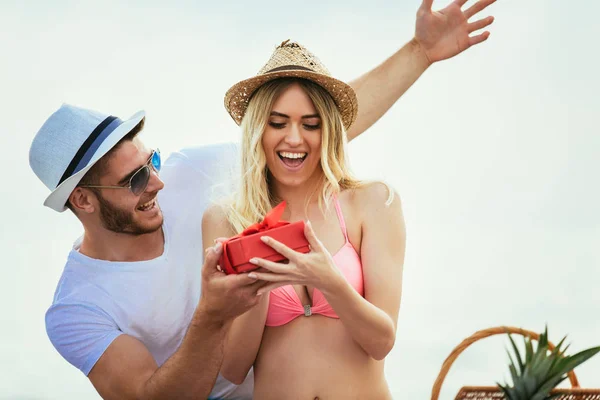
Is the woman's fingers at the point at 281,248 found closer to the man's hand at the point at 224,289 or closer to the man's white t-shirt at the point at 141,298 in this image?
the man's hand at the point at 224,289

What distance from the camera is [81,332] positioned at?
222 inches

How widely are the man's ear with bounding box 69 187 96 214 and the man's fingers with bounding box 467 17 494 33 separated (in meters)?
3.59

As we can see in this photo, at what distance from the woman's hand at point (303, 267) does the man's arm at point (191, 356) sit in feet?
0.64

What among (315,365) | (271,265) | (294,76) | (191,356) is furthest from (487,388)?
(294,76)

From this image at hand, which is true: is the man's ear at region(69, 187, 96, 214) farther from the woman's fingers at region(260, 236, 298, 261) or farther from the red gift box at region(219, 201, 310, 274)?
the woman's fingers at region(260, 236, 298, 261)

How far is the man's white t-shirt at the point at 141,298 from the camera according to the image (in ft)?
18.6

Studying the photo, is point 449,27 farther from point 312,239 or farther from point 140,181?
point 312,239

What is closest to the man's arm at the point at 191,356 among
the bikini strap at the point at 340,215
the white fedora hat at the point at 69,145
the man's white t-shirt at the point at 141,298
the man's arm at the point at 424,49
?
the man's white t-shirt at the point at 141,298

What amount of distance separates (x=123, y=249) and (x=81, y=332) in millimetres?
686

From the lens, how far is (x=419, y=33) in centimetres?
678

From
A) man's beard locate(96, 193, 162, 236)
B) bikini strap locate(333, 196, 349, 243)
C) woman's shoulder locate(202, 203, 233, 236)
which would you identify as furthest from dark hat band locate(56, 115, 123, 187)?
bikini strap locate(333, 196, 349, 243)

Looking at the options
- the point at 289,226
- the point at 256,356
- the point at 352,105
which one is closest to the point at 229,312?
the point at 256,356

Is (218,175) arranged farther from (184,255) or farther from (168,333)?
(168,333)

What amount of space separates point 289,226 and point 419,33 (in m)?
3.64
